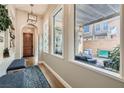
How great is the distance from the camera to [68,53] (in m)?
3.31

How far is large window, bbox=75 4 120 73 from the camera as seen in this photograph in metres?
1.94

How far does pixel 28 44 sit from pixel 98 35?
35.6 ft

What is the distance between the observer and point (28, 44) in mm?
12617

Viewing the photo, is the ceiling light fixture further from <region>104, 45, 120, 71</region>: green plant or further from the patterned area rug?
<region>104, 45, 120, 71</region>: green plant

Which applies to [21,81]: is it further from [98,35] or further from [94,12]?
[94,12]

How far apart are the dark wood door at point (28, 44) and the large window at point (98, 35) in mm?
9870

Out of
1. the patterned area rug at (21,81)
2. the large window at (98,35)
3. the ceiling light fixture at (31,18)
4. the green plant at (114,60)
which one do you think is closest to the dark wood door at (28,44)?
the ceiling light fixture at (31,18)

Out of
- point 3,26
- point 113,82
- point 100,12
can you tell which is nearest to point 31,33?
point 3,26

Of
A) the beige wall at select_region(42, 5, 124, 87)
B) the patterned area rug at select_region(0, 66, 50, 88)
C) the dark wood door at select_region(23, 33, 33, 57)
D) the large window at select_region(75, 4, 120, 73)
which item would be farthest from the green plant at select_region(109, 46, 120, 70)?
the dark wood door at select_region(23, 33, 33, 57)

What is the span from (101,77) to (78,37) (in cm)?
145

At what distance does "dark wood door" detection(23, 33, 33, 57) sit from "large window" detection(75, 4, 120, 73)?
9870 mm

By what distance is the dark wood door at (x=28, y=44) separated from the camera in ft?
40.6

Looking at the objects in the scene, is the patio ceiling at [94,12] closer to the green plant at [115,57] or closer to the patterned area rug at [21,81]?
the green plant at [115,57]

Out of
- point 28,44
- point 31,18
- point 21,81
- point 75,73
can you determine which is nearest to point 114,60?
point 75,73
